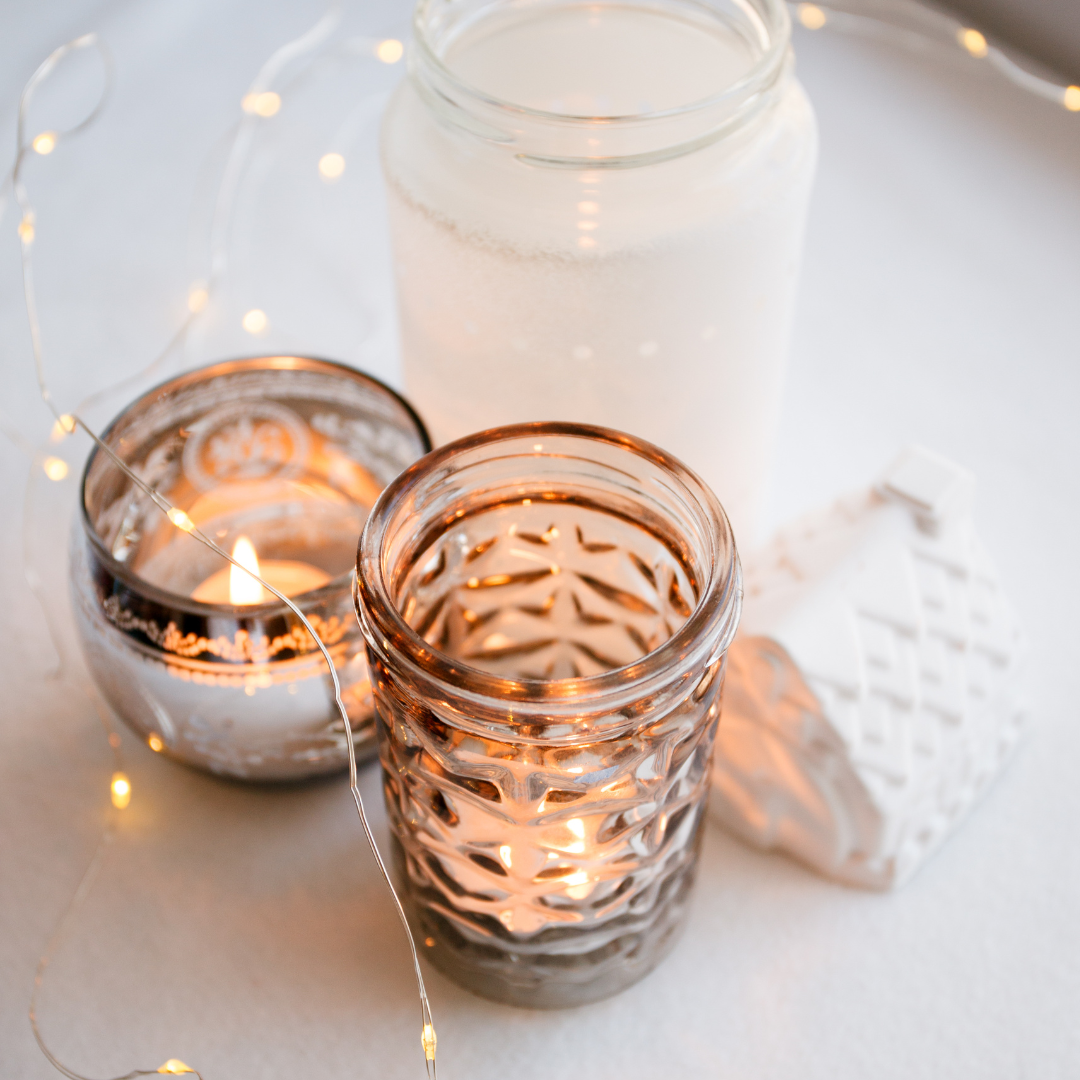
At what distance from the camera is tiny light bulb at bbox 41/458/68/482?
50 centimetres

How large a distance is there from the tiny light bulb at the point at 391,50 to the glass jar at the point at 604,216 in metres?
0.27

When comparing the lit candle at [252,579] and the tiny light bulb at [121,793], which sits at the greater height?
the lit candle at [252,579]

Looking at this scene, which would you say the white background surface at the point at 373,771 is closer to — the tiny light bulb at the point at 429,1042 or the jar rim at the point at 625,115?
the tiny light bulb at the point at 429,1042

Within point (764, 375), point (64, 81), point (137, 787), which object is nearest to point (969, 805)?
point (764, 375)

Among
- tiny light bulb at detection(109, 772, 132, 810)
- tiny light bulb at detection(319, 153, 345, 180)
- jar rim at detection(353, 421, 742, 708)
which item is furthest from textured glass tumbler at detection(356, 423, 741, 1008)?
tiny light bulb at detection(319, 153, 345, 180)

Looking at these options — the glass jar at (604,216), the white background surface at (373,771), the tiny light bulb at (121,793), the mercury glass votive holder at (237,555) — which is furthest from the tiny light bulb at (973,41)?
the tiny light bulb at (121,793)

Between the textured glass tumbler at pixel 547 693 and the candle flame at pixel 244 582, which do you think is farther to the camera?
the candle flame at pixel 244 582

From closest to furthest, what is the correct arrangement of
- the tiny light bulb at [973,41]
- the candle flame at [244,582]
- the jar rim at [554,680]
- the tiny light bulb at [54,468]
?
1. the jar rim at [554,680]
2. the candle flame at [244,582]
3. the tiny light bulb at [54,468]
4. the tiny light bulb at [973,41]

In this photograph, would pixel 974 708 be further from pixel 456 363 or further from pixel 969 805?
pixel 456 363

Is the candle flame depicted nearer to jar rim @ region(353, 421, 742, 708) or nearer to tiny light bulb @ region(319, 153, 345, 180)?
jar rim @ region(353, 421, 742, 708)

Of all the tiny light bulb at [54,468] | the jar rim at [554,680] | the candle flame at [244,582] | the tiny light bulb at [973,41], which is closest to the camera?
the jar rim at [554,680]

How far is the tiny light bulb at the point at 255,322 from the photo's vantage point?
0.56 m

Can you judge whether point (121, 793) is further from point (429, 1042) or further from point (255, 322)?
point (255, 322)

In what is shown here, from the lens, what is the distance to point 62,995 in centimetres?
35
